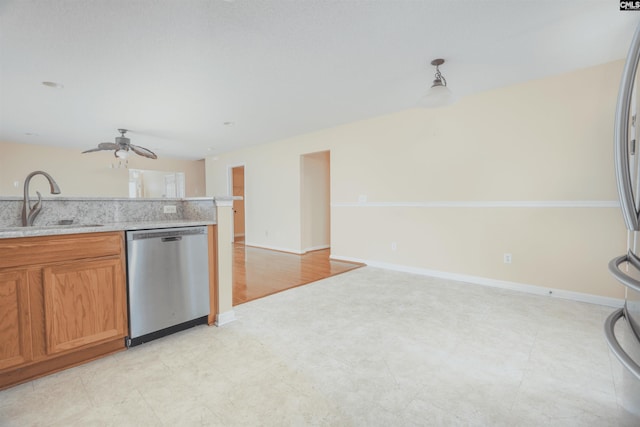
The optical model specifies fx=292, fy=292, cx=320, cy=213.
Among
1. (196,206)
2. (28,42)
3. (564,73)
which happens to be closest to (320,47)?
(196,206)

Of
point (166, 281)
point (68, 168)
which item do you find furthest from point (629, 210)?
point (68, 168)

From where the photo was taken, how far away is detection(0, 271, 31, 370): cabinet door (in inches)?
61.1

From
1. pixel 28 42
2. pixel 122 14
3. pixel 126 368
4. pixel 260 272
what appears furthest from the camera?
pixel 260 272

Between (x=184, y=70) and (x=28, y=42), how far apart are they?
111 centimetres

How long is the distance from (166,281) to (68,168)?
6513 mm

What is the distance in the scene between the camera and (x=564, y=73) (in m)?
2.93

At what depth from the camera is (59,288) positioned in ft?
5.64

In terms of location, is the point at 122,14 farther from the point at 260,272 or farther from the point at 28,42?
the point at 260,272

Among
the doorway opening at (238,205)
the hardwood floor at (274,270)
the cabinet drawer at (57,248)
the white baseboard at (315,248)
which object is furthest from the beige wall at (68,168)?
the cabinet drawer at (57,248)

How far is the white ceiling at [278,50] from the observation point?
1965 millimetres

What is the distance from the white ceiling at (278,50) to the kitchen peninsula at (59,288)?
51.8 inches

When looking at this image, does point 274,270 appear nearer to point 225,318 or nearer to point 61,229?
point 225,318

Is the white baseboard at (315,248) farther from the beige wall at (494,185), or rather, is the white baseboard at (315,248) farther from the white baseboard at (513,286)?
the white baseboard at (513,286)

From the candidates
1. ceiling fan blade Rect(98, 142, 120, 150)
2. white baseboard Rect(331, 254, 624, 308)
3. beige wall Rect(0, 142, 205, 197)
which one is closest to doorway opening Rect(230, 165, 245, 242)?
beige wall Rect(0, 142, 205, 197)
